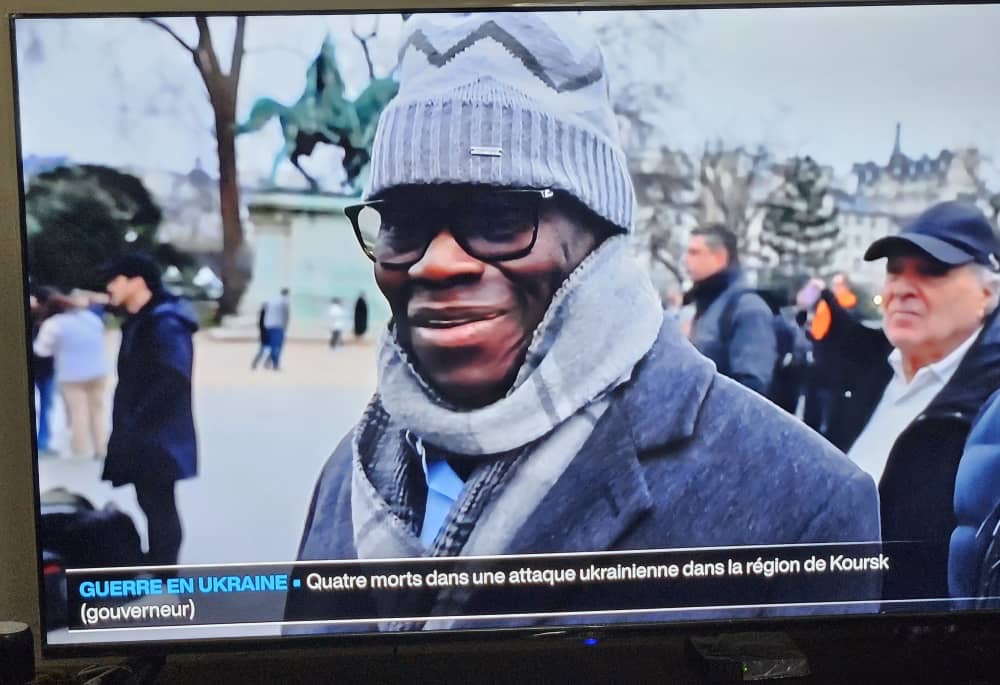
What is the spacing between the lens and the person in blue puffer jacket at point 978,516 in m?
1.57

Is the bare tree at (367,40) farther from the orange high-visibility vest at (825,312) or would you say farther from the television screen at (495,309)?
the orange high-visibility vest at (825,312)

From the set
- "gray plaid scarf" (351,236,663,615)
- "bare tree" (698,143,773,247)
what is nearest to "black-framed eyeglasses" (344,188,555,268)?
"gray plaid scarf" (351,236,663,615)

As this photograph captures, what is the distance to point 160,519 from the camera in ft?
4.91

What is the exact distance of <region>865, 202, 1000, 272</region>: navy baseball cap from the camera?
1.55 metres

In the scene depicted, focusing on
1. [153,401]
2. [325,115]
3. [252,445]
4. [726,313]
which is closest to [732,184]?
[726,313]

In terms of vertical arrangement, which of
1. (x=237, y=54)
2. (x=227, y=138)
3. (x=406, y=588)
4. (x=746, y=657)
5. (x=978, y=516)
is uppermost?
(x=237, y=54)

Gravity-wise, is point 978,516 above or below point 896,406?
below

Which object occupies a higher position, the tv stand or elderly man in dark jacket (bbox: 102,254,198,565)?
elderly man in dark jacket (bbox: 102,254,198,565)

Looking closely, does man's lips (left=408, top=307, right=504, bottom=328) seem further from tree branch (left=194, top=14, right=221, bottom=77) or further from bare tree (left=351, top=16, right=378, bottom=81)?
tree branch (left=194, top=14, right=221, bottom=77)

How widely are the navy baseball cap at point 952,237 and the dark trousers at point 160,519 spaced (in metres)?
1.26

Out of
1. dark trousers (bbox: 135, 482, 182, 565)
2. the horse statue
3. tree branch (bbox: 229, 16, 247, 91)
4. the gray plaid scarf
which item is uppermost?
tree branch (bbox: 229, 16, 247, 91)

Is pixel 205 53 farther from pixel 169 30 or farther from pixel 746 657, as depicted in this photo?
pixel 746 657

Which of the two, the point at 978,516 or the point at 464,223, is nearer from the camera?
the point at 464,223

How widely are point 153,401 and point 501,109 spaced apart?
741mm
